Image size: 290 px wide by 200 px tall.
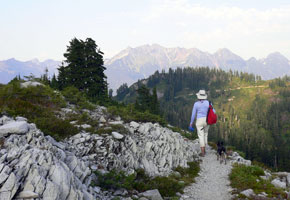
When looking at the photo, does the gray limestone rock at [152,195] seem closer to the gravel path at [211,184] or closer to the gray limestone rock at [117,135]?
the gravel path at [211,184]

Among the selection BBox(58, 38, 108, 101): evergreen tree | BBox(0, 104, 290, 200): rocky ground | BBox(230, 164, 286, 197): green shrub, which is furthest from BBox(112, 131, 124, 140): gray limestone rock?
BBox(58, 38, 108, 101): evergreen tree

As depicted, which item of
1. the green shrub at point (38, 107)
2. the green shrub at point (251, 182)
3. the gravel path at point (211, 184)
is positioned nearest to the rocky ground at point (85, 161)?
the gravel path at point (211, 184)

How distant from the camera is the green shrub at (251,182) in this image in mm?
10305

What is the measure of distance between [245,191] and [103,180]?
24.2ft

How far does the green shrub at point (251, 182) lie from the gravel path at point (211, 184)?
0.53 metres

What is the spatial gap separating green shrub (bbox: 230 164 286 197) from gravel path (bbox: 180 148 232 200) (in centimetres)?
53

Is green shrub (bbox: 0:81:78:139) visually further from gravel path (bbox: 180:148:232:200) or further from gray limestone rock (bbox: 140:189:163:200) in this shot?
gravel path (bbox: 180:148:232:200)

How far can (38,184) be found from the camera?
5441 millimetres

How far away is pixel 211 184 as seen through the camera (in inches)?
482

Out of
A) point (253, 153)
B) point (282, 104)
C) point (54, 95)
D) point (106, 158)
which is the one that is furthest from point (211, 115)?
point (282, 104)

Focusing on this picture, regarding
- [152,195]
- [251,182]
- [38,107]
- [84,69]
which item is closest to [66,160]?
[152,195]

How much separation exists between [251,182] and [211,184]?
229 centimetres

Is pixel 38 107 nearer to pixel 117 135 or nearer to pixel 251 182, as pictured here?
pixel 117 135

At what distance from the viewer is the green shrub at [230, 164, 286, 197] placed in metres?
10.3
